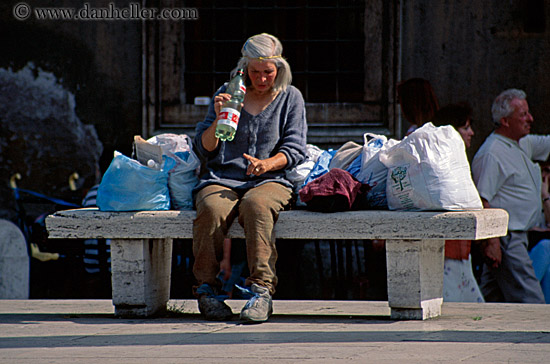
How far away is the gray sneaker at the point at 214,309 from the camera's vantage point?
495cm

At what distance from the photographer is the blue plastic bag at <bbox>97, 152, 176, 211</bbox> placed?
511cm

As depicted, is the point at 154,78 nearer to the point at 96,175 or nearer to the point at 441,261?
the point at 96,175

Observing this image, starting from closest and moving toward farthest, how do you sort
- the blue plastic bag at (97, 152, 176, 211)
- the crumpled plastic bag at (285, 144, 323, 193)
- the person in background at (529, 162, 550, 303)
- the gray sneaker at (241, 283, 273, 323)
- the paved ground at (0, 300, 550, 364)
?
the paved ground at (0, 300, 550, 364) < the gray sneaker at (241, 283, 273, 323) < the blue plastic bag at (97, 152, 176, 211) < the crumpled plastic bag at (285, 144, 323, 193) < the person in background at (529, 162, 550, 303)

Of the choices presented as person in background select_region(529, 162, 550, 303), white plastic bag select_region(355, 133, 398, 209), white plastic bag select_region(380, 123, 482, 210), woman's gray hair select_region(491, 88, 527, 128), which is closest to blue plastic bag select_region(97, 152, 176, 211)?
white plastic bag select_region(355, 133, 398, 209)

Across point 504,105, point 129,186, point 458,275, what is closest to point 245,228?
point 129,186

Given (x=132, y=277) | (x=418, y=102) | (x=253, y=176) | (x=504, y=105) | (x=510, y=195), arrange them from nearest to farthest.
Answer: (x=132, y=277) < (x=253, y=176) < (x=418, y=102) < (x=510, y=195) < (x=504, y=105)

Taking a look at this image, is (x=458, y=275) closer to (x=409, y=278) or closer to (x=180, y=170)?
(x=409, y=278)

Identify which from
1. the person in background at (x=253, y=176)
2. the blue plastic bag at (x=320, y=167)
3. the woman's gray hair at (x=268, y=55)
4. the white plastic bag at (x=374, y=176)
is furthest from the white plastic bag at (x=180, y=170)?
the white plastic bag at (x=374, y=176)

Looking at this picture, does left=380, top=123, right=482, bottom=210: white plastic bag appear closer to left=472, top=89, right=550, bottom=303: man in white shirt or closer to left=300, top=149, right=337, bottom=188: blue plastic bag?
left=300, top=149, right=337, bottom=188: blue plastic bag

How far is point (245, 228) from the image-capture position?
4.92m

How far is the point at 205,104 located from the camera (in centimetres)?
781

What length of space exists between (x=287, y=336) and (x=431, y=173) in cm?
120

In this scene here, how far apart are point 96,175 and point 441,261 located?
3801mm

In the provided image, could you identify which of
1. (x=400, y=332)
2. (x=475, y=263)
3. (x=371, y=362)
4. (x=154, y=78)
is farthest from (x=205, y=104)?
(x=371, y=362)
